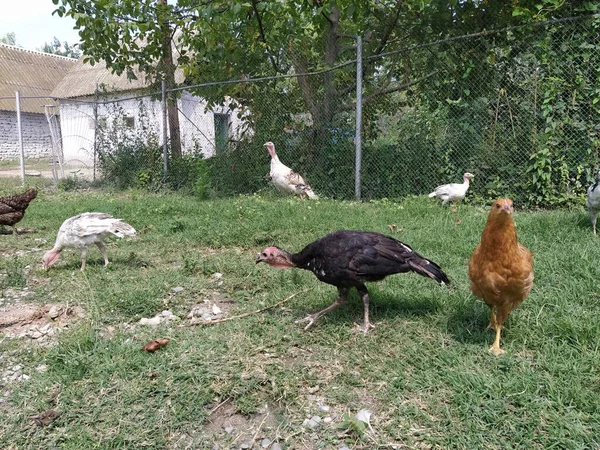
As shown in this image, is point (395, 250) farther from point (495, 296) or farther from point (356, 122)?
point (356, 122)

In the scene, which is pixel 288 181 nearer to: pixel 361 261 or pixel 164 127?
pixel 164 127

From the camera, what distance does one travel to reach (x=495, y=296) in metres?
2.90

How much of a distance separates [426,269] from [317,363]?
1055mm

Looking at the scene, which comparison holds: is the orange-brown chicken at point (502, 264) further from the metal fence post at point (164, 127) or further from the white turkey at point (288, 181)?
the metal fence post at point (164, 127)

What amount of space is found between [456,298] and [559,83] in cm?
496

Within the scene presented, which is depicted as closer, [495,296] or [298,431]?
[298,431]

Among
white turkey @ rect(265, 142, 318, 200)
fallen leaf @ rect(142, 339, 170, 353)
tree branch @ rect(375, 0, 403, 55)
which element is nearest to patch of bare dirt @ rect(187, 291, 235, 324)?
fallen leaf @ rect(142, 339, 170, 353)

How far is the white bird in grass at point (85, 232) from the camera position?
5125mm

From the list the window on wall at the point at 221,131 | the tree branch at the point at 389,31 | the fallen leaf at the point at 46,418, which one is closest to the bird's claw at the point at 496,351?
the fallen leaf at the point at 46,418

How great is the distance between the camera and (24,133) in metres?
24.9

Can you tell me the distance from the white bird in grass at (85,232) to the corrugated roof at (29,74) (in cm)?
2337

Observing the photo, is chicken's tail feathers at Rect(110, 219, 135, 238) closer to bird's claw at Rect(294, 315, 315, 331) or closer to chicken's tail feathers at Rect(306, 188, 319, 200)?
bird's claw at Rect(294, 315, 315, 331)

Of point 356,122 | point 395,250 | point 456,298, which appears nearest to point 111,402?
point 395,250

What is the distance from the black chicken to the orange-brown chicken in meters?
0.49
